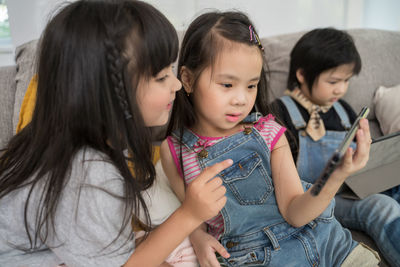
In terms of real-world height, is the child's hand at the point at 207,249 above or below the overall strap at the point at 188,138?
below

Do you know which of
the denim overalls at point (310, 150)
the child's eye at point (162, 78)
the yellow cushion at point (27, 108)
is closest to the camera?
the child's eye at point (162, 78)

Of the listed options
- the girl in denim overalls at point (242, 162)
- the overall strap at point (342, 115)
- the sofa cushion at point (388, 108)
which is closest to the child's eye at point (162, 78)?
the girl in denim overalls at point (242, 162)

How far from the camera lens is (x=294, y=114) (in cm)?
149

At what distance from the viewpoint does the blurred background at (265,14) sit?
191 cm

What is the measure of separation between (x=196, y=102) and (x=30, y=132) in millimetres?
449

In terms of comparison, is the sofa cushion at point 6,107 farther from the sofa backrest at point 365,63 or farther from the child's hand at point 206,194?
the child's hand at point 206,194

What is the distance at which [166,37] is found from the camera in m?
0.76

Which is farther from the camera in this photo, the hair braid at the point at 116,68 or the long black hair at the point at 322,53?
the long black hair at the point at 322,53

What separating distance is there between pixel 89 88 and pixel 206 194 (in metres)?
0.34

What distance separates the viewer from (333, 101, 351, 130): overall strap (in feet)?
5.10

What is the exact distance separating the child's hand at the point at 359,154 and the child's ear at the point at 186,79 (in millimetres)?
478

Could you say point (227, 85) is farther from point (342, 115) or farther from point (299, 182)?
point (342, 115)

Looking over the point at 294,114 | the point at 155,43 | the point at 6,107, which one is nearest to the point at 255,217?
the point at 155,43

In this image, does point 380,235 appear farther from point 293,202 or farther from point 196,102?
point 196,102
